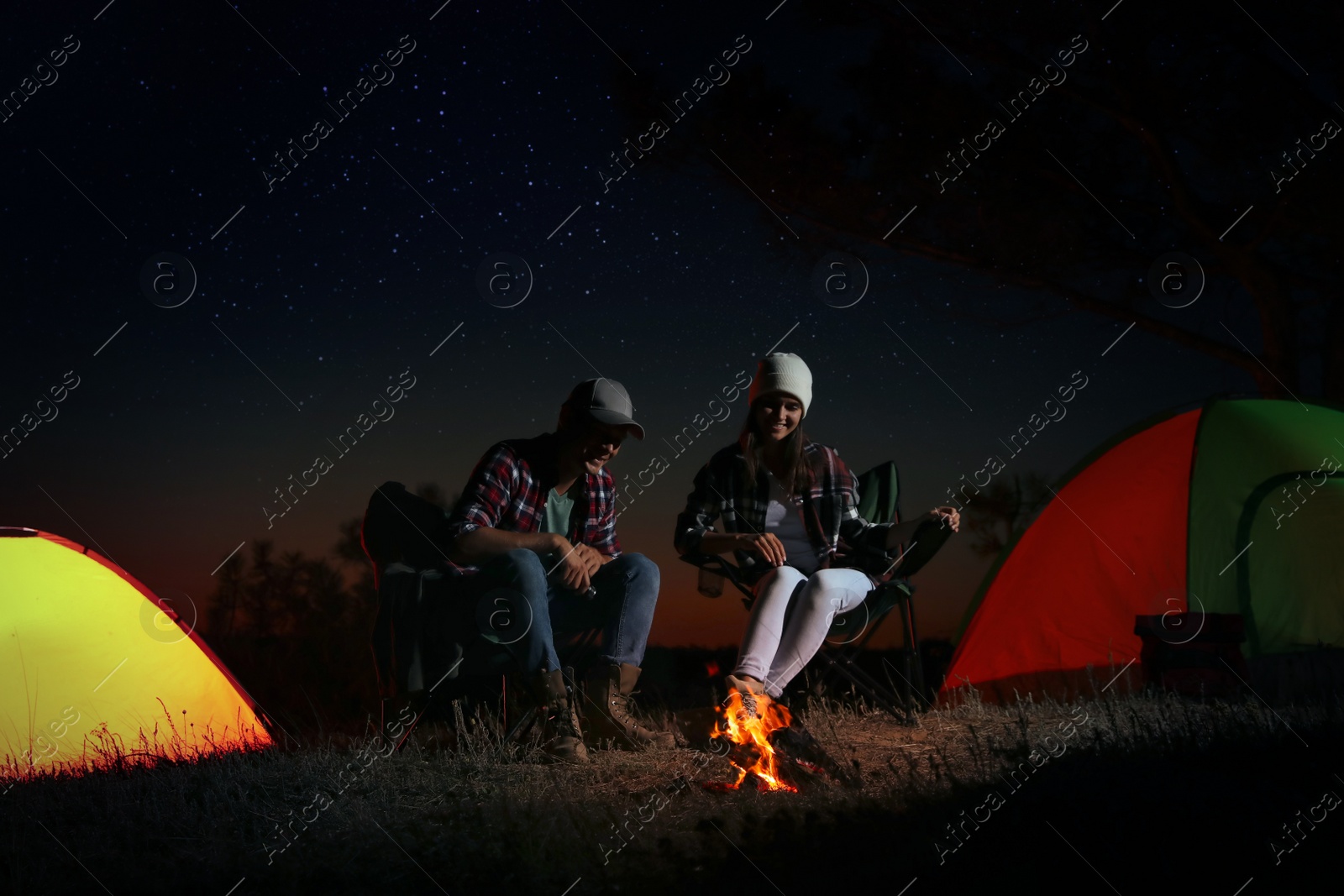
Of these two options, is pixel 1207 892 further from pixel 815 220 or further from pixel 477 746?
pixel 815 220

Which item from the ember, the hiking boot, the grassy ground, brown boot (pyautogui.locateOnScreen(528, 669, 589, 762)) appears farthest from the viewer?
brown boot (pyautogui.locateOnScreen(528, 669, 589, 762))

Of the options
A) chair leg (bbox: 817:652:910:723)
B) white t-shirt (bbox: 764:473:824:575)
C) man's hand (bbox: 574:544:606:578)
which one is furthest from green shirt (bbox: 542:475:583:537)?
chair leg (bbox: 817:652:910:723)

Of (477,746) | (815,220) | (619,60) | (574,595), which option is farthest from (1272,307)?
(477,746)

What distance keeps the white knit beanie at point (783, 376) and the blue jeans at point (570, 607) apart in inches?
26.6

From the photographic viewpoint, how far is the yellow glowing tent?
3303 millimetres

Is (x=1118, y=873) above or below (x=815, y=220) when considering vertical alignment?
below

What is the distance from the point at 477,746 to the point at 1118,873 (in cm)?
167

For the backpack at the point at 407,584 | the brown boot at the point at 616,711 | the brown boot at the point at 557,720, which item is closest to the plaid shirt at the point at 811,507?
the brown boot at the point at 616,711

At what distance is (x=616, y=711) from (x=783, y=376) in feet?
3.80

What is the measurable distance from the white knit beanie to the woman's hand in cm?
47

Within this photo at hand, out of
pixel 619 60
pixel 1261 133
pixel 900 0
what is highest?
pixel 619 60

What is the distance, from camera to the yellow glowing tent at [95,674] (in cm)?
330

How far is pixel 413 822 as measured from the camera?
2156mm

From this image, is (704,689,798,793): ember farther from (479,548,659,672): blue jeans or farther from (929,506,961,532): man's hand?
(929,506,961,532): man's hand
